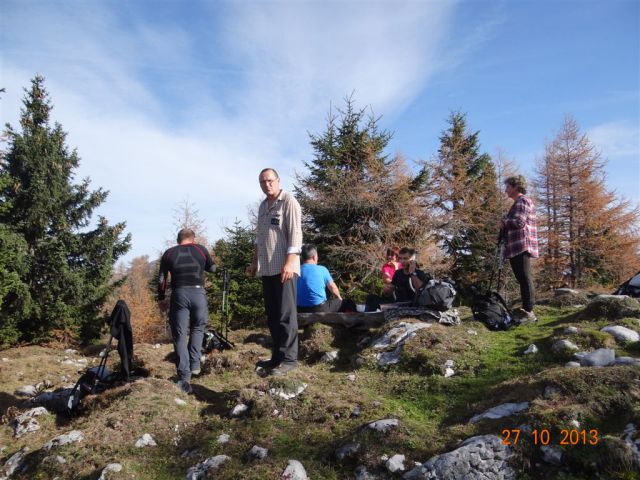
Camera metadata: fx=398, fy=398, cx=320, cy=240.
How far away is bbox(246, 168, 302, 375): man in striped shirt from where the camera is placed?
465 cm

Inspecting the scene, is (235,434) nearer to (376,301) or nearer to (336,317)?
(336,317)

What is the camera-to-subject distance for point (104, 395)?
443 centimetres

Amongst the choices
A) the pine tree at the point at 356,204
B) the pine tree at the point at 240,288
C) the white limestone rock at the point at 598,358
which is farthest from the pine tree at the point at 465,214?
the white limestone rock at the point at 598,358

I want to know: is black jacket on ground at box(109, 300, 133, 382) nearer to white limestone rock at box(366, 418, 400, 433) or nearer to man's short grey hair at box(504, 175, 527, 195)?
white limestone rock at box(366, 418, 400, 433)

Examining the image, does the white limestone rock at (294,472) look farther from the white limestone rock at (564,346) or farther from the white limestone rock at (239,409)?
the white limestone rock at (564,346)

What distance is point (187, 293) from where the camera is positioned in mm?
5238

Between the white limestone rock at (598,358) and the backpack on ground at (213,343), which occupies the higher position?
the white limestone rock at (598,358)

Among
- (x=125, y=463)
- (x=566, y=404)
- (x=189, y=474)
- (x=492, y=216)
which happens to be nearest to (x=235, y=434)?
(x=189, y=474)

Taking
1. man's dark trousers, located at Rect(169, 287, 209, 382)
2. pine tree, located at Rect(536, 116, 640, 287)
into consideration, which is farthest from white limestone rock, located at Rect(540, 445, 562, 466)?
pine tree, located at Rect(536, 116, 640, 287)

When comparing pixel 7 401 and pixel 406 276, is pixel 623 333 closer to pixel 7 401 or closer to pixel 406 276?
pixel 406 276

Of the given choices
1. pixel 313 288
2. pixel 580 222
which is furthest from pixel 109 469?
pixel 580 222

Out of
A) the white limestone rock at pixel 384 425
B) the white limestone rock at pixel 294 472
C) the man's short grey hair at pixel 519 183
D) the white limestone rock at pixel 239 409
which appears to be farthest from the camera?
the man's short grey hair at pixel 519 183

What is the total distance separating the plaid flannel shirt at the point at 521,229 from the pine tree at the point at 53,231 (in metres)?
13.2

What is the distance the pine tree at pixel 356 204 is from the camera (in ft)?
48.0
